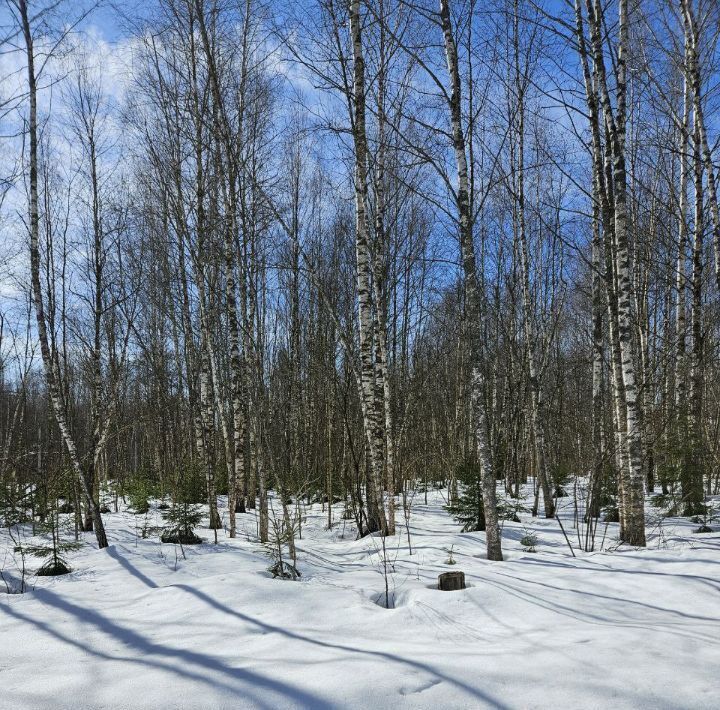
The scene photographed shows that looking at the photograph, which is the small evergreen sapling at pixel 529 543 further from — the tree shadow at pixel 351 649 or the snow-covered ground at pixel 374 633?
the tree shadow at pixel 351 649

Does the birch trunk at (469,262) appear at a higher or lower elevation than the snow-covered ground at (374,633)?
higher

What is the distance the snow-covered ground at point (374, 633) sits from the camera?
8.85 ft

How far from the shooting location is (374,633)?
12.4ft

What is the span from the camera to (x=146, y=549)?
7.40m

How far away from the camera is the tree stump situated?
4727 mm

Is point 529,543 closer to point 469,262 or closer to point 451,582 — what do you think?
point 451,582

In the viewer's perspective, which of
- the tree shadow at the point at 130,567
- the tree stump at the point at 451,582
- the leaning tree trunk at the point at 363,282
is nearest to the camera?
the tree stump at the point at 451,582

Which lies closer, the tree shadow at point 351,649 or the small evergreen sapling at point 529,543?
the tree shadow at point 351,649

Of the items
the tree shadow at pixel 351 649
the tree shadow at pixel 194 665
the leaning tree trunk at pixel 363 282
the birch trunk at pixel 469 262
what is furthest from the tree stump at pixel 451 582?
the leaning tree trunk at pixel 363 282

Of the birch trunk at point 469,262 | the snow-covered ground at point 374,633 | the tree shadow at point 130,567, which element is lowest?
the tree shadow at point 130,567

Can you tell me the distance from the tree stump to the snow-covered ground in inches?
5.2

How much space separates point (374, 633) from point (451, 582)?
47.5 inches

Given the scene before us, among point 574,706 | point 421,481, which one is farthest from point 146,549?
point 421,481

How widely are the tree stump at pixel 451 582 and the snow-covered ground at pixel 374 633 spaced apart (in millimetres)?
132
